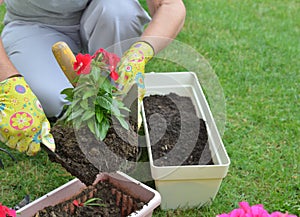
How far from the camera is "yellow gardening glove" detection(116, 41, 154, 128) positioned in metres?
1.66

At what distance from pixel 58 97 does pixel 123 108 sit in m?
0.57

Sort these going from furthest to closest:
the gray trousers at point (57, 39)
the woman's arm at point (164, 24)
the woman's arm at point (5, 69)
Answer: the gray trousers at point (57, 39) → the woman's arm at point (164, 24) → the woman's arm at point (5, 69)

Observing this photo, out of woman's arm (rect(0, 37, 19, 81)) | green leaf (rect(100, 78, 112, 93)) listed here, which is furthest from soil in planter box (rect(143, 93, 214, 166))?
woman's arm (rect(0, 37, 19, 81))

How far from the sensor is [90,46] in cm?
216

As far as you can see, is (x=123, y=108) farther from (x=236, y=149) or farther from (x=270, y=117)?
(x=270, y=117)

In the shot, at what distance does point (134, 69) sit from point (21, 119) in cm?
43

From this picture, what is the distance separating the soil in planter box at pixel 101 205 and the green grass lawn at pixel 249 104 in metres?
0.19

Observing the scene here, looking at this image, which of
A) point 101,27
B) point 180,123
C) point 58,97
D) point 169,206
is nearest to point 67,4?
point 101,27

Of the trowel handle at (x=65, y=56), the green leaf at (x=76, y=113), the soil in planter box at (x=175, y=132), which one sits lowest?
the soil in planter box at (x=175, y=132)

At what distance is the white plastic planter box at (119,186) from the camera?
1.55 meters

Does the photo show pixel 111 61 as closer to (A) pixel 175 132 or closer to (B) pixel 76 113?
(B) pixel 76 113

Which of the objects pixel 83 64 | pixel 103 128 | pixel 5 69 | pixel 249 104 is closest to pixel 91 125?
pixel 103 128

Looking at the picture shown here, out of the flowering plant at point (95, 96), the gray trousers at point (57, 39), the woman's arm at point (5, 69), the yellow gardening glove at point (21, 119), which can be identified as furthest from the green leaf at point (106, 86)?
the gray trousers at point (57, 39)

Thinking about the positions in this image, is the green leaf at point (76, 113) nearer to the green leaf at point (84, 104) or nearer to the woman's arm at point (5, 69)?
the green leaf at point (84, 104)
